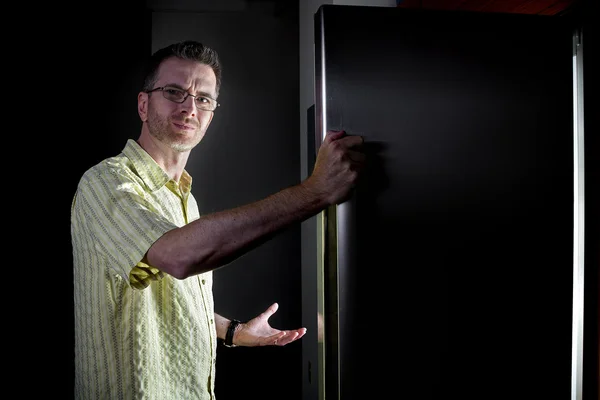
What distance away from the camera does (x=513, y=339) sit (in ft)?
2.69

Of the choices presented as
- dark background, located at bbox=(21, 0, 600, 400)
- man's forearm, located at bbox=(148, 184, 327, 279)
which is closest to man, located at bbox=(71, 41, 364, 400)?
man's forearm, located at bbox=(148, 184, 327, 279)

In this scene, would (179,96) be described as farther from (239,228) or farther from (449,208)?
(449,208)

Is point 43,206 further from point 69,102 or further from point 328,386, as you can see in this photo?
point 328,386

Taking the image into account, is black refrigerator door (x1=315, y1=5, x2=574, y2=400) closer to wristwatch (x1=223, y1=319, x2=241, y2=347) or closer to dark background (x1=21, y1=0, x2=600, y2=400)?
Result: wristwatch (x1=223, y1=319, x2=241, y2=347)

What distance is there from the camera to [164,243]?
2.47 feet

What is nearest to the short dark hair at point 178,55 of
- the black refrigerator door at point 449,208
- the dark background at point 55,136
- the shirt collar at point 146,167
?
the shirt collar at point 146,167

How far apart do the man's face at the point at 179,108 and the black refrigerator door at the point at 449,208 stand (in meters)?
0.70

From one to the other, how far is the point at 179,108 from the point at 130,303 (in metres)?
0.67

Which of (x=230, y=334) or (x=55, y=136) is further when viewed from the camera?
(x=55, y=136)

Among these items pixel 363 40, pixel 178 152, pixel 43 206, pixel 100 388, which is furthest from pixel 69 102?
pixel 363 40

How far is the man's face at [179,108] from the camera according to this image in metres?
1.33

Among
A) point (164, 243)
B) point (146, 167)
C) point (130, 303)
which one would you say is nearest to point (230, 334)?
point (130, 303)

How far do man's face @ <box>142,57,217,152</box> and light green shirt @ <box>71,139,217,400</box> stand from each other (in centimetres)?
20

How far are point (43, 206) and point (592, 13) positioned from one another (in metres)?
1.97
